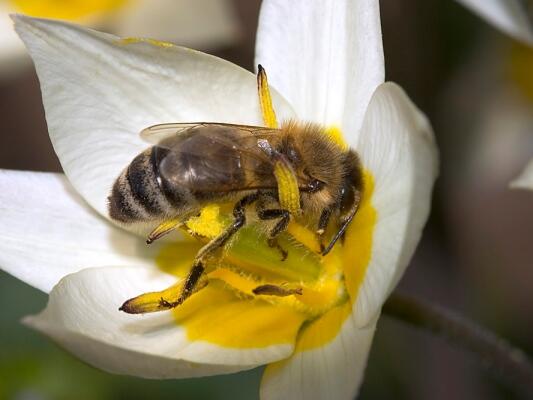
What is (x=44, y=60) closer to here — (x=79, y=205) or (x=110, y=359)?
(x=79, y=205)

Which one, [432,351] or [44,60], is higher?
[44,60]

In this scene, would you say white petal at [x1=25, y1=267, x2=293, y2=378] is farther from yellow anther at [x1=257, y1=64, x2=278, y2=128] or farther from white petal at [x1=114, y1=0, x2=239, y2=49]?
white petal at [x1=114, y1=0, x2=239, y2=49]

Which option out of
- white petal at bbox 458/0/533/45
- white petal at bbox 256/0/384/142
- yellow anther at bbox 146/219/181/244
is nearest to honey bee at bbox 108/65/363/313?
yellow anther at bbox 146/219/181/244

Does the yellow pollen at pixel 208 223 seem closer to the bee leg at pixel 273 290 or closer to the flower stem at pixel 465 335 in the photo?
the bee leg at pixel 273 290

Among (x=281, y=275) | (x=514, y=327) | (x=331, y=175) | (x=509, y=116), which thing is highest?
(x=331, y=175)

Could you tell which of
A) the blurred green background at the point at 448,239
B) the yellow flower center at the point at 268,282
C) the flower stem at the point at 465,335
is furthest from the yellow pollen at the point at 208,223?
the blurred green background at the point at 448,239

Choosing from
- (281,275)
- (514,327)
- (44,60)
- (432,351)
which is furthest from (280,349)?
(432,351)

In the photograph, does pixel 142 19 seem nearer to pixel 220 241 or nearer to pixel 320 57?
pixel 320 57
